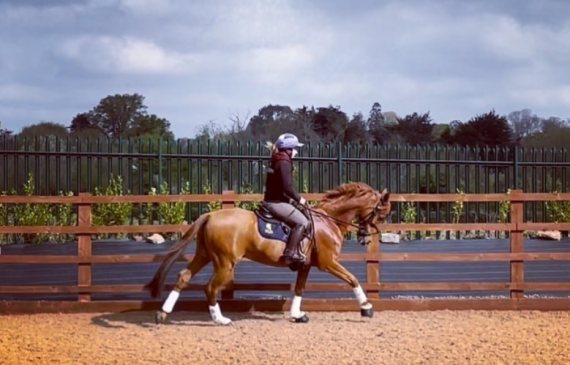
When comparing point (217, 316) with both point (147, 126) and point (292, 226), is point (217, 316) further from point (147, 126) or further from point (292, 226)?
point (147, 126)

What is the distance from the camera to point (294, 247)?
952 cm

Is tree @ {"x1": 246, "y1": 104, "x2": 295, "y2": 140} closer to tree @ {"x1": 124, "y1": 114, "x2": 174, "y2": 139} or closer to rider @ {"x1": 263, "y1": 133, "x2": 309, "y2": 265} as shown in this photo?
tree @ {"x1": 124, "y1": 114, "x2": 174, "y2": 139}

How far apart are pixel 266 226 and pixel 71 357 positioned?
294 cm

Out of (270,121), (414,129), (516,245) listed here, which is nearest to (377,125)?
(414,129)

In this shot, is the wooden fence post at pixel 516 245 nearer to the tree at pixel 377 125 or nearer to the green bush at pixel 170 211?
the green bush at pixel 170 211

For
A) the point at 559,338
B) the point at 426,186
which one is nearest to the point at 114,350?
the point at 559,338

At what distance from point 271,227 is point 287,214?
9.8 inches

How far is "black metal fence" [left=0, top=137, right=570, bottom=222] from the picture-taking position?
2052cm

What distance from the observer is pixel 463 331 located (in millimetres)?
8938

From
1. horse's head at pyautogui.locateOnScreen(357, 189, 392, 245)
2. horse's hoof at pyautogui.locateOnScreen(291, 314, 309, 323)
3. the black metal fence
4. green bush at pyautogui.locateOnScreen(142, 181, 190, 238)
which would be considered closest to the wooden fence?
horse's head at pyautogui.locateOnScreen(357, 189, 392, 245)

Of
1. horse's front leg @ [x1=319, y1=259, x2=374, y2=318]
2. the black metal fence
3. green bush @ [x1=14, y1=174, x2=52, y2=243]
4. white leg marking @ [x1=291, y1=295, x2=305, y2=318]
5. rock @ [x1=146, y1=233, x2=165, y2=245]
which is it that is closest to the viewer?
white leg marking @ [x1=291, y1=295, x2=305, y2=318]

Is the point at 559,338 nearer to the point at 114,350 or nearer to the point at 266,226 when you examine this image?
the point at 266,226

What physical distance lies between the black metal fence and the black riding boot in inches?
450

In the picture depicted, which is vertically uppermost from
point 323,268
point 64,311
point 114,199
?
point 114,199
